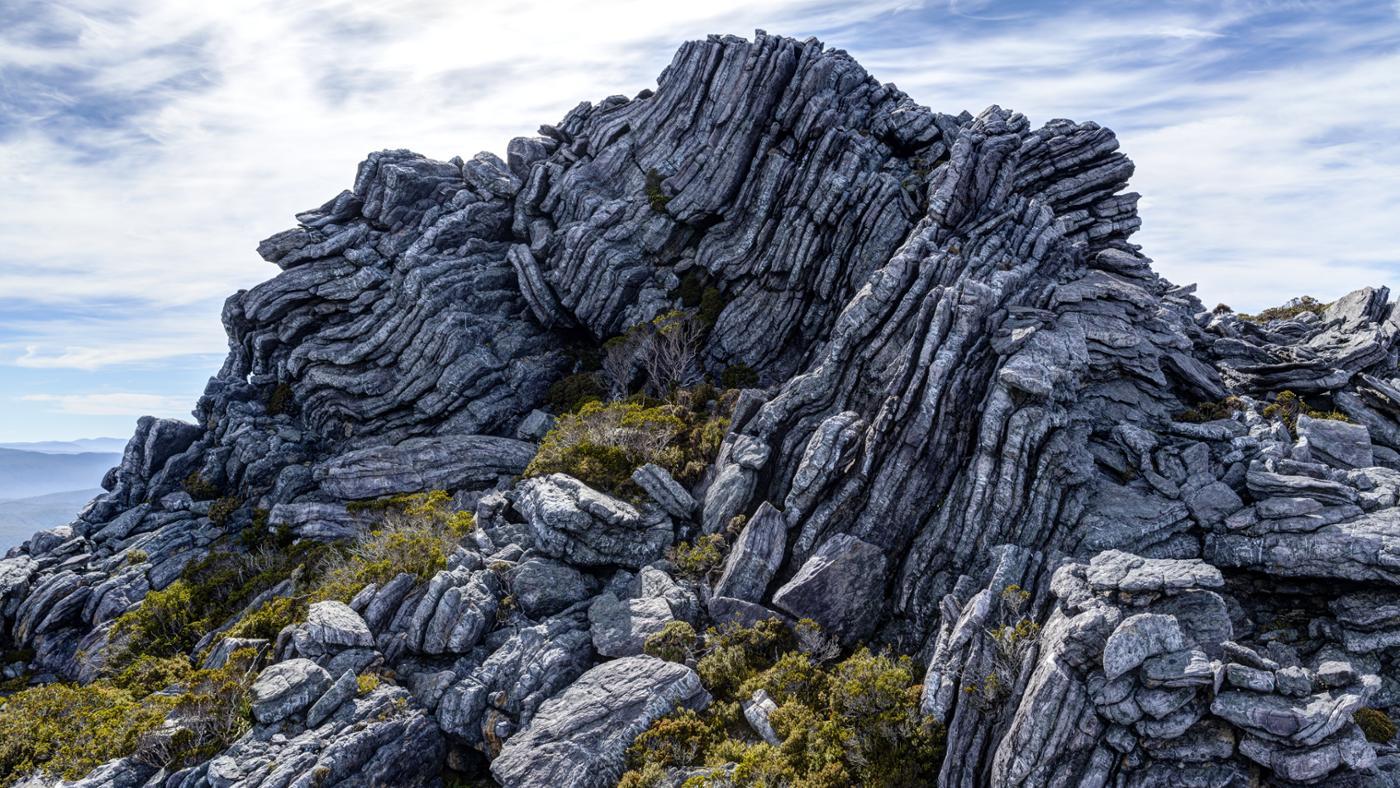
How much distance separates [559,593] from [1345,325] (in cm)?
4705

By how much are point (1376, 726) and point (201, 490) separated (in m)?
63.5

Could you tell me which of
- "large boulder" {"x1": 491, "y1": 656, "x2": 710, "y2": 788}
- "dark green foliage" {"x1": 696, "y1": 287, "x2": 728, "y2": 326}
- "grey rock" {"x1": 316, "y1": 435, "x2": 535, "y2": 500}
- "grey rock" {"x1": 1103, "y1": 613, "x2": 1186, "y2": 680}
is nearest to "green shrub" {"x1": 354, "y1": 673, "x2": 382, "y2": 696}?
"large boulder" {"x1": 491, "y1": 656, "x2": 710, "y2": 788}

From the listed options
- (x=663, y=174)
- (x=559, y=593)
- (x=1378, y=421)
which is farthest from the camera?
(x=663, y=174)

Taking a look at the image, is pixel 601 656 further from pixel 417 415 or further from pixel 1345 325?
pixel 1345 325

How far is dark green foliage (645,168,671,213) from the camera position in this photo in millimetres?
58594

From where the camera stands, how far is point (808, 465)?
32.9 metres

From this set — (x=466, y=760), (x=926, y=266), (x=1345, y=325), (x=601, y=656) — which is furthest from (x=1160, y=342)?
(x=466, y=760)

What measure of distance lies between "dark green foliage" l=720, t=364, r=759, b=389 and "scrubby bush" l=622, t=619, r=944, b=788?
24.6 meters

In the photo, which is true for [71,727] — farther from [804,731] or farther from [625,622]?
[804,731]

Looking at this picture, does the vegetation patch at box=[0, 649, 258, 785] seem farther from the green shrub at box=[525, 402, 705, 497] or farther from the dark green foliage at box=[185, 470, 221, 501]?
the dark green foliage at box=[185, 470, 221, 501]

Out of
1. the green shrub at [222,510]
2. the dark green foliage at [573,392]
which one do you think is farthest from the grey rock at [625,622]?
the green shrub at [222,510]

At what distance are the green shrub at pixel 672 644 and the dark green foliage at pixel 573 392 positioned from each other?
26366mm

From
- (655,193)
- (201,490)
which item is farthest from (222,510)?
(655,193)

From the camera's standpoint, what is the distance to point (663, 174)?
59688 millimetres
